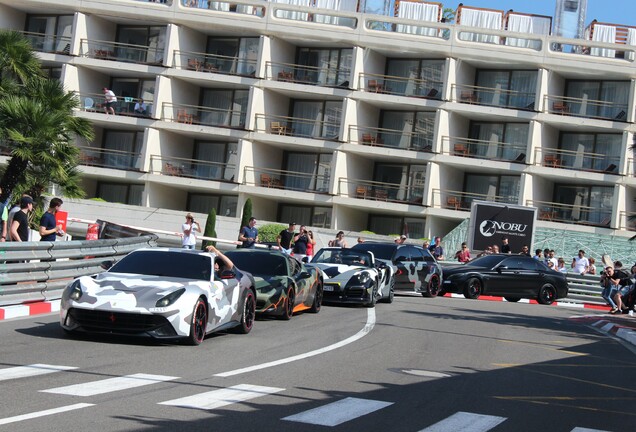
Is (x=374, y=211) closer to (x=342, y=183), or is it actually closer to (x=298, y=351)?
(x=342, y=183)

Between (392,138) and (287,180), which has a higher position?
(392,138)

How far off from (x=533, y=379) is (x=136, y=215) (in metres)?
44.9

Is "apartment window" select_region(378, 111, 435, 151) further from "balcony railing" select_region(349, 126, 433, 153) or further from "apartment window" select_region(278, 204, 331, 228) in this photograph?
"apartment window" select_region(278, 204, 331, 228)

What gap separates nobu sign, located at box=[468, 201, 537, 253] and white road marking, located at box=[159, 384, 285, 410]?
3154 cm

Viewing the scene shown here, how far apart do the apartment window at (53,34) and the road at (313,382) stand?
43.4m

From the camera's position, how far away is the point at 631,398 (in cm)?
1222

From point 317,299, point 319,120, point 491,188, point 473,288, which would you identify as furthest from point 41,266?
point 491,188

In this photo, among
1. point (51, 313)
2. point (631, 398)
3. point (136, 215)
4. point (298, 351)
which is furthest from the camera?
point (136, 215)

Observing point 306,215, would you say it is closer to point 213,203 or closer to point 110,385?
point 213,203

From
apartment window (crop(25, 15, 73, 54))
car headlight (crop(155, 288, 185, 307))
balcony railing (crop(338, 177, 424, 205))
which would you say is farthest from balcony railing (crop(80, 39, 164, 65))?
car headlight (crop(155, 288, 185, 307))

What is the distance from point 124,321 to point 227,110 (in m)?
46.1

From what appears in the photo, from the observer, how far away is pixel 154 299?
Answer: 13891 mm

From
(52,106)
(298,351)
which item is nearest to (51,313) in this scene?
(298,351)

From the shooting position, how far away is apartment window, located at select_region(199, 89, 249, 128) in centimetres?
5925
